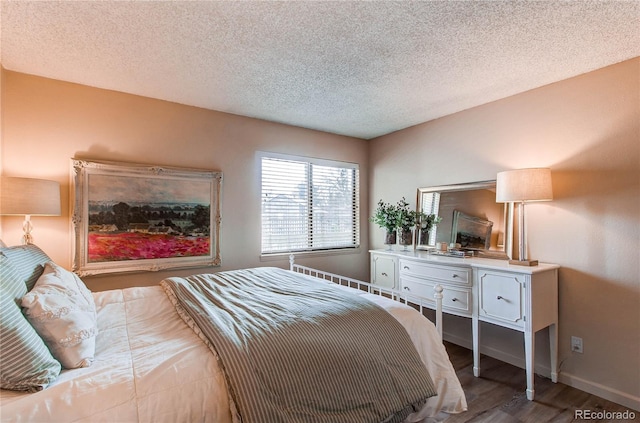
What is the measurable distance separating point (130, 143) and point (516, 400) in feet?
12.3

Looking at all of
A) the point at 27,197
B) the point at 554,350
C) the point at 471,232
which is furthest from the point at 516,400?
the point at 27,197

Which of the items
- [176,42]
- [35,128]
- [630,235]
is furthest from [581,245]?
[35,128]

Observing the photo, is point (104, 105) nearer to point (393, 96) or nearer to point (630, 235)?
point (393, 96)

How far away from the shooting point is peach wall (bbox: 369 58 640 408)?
2184 millimetres

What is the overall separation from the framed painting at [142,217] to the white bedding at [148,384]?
1.30 m

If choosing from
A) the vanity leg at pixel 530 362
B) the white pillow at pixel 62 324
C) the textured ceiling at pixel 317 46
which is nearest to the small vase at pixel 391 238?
the textured ceiling at pixel 317 46

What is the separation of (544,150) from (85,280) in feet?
13.3

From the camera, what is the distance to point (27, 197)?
2016mm

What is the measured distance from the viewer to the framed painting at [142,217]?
2572mm

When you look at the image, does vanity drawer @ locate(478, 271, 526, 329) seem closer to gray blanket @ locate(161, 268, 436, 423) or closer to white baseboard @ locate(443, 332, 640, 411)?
white baseboard @ locate(443, 332, 640, 411)

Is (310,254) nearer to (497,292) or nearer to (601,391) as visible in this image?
(497,292)

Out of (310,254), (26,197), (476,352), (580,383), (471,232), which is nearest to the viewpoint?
(26,197)

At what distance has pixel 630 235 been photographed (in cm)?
219

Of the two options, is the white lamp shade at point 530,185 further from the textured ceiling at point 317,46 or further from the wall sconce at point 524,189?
the textured ceiling at point 317,46
